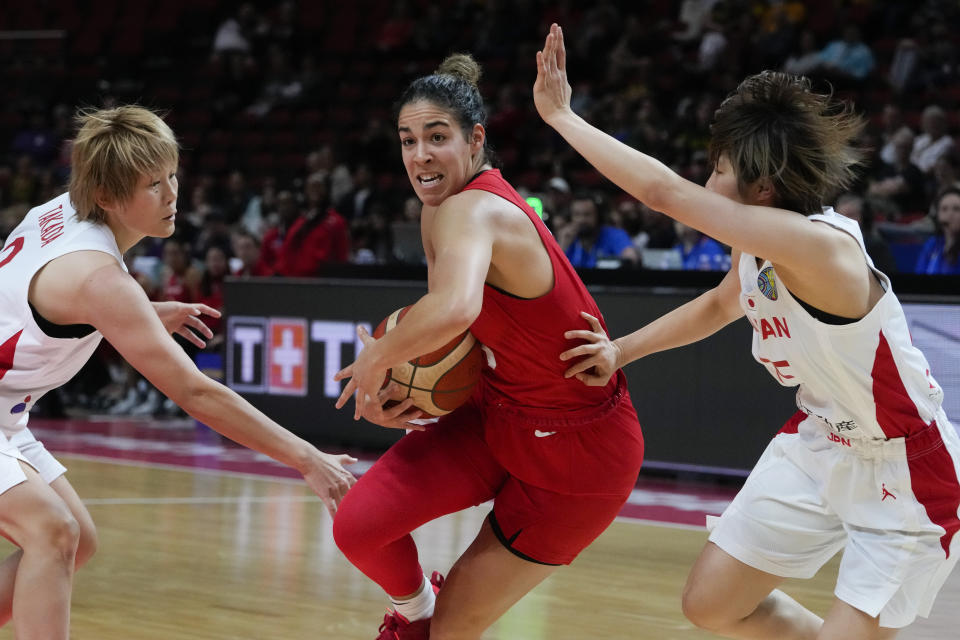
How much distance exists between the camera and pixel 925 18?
12.3 meters

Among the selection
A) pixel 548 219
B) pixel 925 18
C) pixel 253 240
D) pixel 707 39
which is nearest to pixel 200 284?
pixel 253 240

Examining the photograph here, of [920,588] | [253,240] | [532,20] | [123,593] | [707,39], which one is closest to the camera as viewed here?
[920,588]

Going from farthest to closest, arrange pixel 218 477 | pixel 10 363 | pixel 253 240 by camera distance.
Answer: pixel 253 240 < pixel 218 477 < pixel 10 363

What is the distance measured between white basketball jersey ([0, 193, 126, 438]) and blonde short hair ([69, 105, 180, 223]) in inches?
2.7

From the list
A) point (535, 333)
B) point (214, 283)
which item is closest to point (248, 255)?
point (214, 283)

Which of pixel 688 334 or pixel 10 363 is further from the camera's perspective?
pixel 688 334

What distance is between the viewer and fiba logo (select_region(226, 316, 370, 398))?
926cm

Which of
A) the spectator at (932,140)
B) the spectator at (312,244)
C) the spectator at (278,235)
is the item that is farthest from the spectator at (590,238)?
the spectator at (278,235)

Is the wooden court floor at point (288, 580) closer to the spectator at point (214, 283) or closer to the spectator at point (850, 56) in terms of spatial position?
the spectator at point (214, 283)

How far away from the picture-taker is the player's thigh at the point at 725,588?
3.35m

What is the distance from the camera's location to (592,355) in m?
3.42

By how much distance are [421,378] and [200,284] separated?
26.3 ft

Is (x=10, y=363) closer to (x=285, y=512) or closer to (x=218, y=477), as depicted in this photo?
(x=285, y=512)

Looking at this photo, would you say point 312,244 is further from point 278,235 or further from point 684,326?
point 684,326
